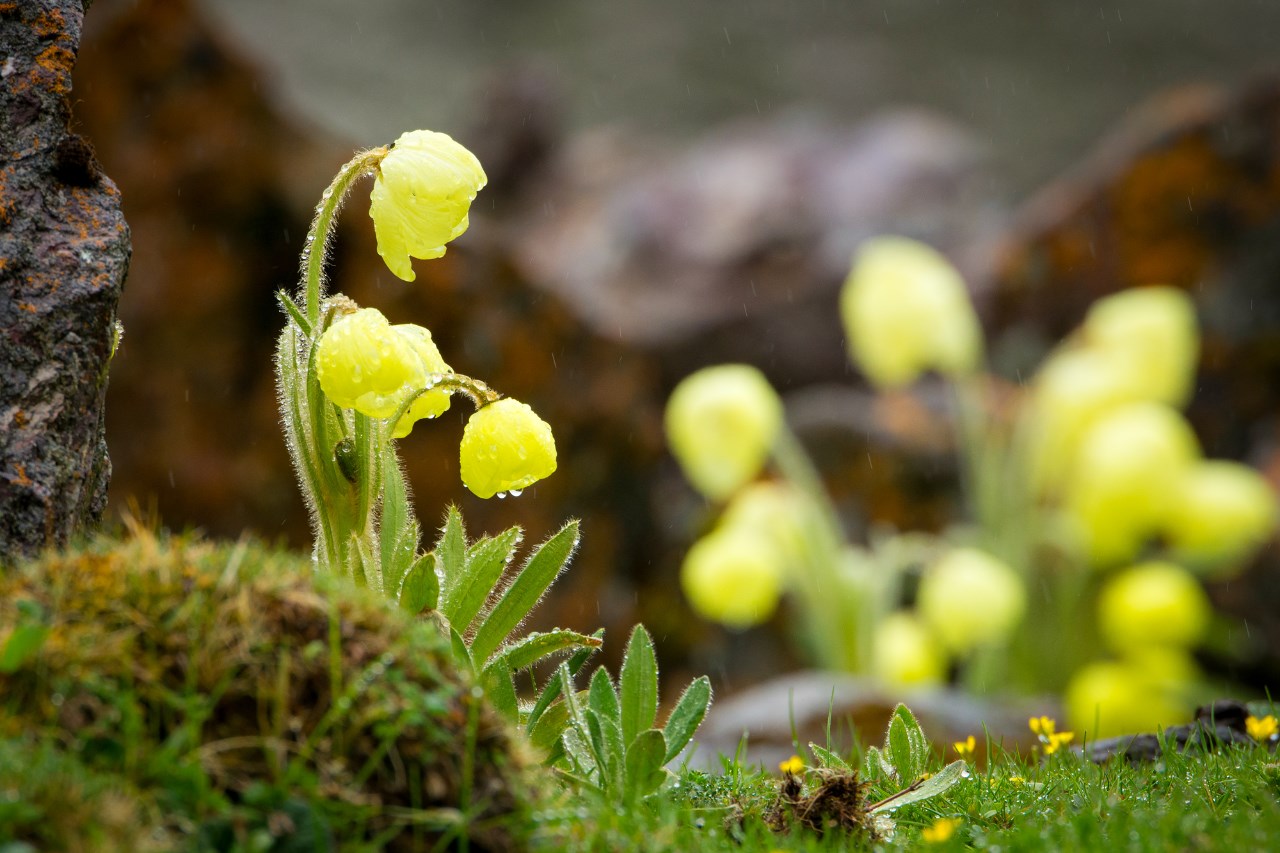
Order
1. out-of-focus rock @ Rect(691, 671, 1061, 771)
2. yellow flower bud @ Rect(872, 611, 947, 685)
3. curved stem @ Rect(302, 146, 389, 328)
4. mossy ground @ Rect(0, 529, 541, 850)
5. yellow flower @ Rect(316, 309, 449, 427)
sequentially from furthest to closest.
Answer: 1. yellow flower bud @ Rect(872, 611, 947, 685)
2. out-of-focus rock @ Rect(691, 671, 1061, 771)
3. curved stem @ Rect(302, 146, 389, 328)
4. yellow flower @ Rect(316, 309, 449, 427)
5. mossy ground @ Rect(0, 529, 541, 850)

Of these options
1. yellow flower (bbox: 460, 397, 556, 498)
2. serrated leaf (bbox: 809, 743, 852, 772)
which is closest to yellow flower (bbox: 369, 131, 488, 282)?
yellow flower (bbox: 460, 397, 556, 498)

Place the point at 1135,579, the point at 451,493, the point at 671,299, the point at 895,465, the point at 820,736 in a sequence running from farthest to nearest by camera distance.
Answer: the point at 671,299 → the point at 895,465 → the point at 1135,579 → the point at 451,493 → the point at 820,736

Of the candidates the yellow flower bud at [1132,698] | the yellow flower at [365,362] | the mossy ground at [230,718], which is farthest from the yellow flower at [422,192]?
the yellow flower bud at [1132,698]

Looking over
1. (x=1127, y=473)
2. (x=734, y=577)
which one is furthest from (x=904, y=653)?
(x=1127, y=473)

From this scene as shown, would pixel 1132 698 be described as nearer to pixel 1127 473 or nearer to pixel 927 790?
pixel 1127 473

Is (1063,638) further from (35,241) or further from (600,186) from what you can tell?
(600,186)

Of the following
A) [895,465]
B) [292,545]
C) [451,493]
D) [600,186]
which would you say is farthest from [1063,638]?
[600,186]

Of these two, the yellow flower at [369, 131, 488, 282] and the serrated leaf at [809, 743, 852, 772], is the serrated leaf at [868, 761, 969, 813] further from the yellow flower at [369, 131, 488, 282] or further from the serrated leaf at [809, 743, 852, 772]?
the yellow flower at [369, 131, 488, 282]
